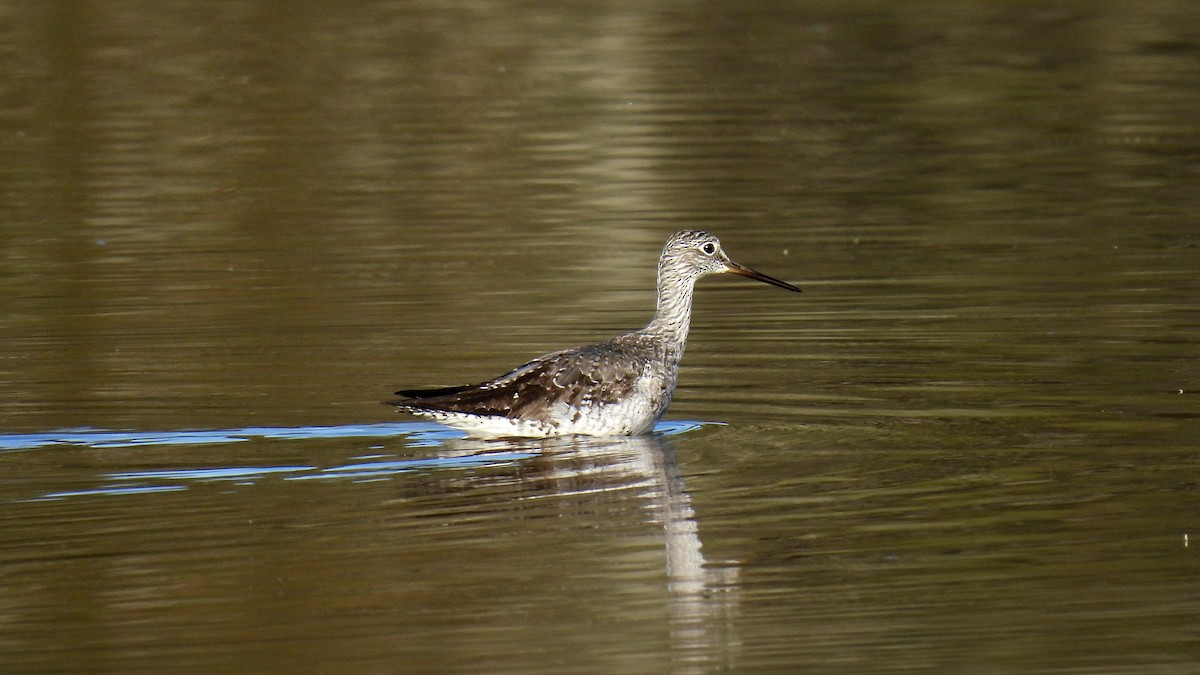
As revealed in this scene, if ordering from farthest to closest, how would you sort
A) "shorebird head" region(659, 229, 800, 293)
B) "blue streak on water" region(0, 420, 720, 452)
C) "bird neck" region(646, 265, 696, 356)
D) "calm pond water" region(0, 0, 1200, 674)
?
"shorebird head" region(659, 229, 800, 293), "bird neck" region(646, 265, 696, 356), "blue streak on water" region(0, 420, 720, 452), "calm pond water" region(0, 0, 1200, 674)

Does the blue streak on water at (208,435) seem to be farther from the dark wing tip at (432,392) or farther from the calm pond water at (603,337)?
the dark wing tip at (432,392)

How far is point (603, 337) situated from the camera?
14492 mm

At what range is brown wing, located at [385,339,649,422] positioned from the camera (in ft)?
38.4

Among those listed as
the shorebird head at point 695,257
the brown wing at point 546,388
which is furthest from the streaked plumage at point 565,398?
the shorebird head at point 695,257

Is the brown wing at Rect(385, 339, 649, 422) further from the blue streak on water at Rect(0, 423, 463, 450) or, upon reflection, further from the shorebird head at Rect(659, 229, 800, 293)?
the shorebird head at Rect(659, 229, 800, 293)

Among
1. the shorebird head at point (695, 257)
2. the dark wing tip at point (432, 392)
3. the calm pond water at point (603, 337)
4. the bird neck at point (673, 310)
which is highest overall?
the shorebird head at point (695, 257)

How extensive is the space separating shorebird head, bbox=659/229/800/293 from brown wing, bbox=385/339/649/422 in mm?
1110

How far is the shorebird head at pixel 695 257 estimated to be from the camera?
1310 centimetres

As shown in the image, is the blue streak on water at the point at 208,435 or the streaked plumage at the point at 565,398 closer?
the blue streak on water at the point at 208,435

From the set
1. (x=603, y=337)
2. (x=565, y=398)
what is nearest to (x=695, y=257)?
(x=603, y=337)

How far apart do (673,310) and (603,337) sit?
5.45 ft

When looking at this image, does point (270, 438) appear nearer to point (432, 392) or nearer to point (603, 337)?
point (432, 392)

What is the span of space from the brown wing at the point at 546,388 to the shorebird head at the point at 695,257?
1.11m

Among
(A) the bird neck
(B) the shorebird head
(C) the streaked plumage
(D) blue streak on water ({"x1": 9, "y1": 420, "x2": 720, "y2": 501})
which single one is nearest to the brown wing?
(C) the streaked plumage
